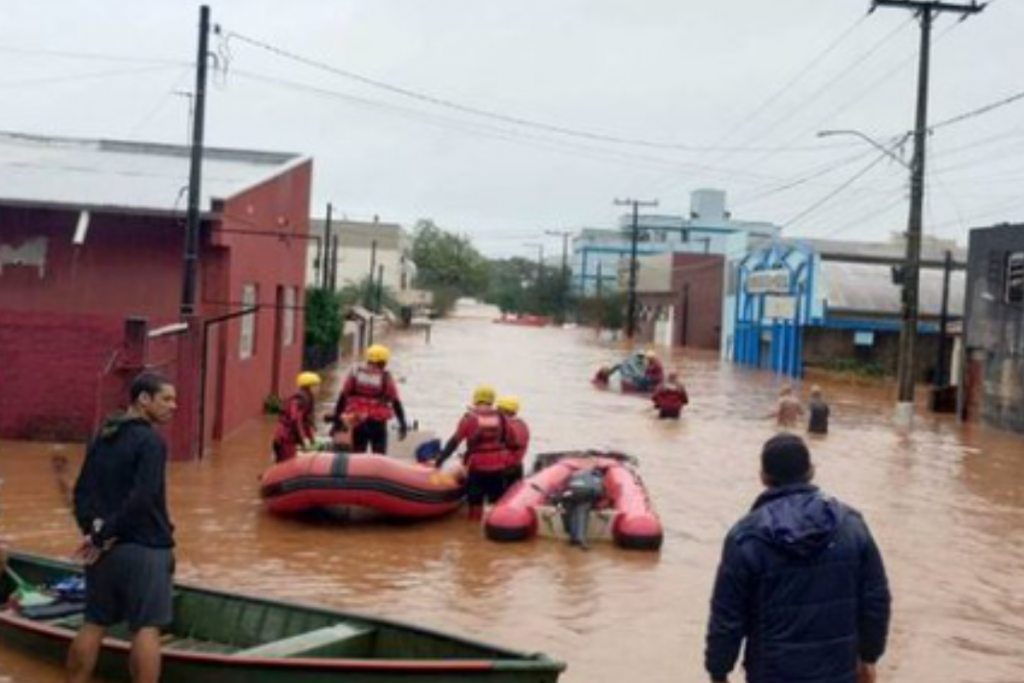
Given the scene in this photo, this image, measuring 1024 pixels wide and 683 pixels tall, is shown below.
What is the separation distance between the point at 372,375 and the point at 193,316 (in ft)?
12.8

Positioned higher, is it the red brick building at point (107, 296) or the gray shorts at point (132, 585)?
the red brick building at point (107, 296)

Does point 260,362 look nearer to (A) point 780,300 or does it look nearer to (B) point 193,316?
(B) point 193,316

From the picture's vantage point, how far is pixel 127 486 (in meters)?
6.73

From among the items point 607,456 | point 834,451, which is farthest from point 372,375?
point 834,451

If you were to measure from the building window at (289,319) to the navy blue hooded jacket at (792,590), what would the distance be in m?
22.7

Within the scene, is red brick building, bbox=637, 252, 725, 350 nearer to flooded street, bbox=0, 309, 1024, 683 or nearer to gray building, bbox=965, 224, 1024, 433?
gray building, bbox=965, 224, 1024, 433

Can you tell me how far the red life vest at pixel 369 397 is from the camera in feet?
52.2

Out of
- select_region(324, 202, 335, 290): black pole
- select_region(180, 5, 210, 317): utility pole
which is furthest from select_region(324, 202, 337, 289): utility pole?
select_region(180, 5, 210, 317): utility pole

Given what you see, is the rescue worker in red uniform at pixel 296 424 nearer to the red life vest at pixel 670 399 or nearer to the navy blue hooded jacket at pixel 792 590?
A: the navy blue hooded jacket at pixel 792 590


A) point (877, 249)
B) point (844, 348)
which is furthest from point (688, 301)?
point (844, 348)

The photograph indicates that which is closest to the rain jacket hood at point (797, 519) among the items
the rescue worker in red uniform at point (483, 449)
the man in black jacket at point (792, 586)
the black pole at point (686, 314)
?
the man in black jacket at point (792, 586)

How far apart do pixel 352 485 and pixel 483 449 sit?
62.2 inches

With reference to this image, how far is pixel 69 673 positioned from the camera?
7109 millimetres

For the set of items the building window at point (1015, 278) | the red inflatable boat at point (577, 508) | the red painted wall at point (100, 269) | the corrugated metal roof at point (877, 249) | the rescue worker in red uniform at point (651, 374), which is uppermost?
the corrugated metal roof at point (877, 249)
